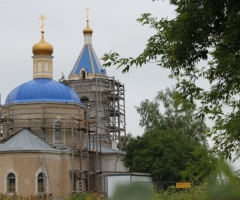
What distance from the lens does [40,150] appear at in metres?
33.6

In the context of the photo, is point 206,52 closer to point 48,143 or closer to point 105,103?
point 48,143

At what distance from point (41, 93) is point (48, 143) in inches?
133

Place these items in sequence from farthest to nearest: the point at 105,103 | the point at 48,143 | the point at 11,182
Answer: the point at 105,103 < the point at 48,143 < the point at 11,182

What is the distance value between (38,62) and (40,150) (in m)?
7.36

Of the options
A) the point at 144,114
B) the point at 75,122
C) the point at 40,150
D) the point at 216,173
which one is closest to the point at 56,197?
the point at 40,150

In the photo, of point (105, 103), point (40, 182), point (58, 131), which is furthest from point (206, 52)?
point (105, 103)

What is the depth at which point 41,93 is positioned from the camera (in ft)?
121

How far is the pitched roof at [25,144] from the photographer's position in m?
33.8

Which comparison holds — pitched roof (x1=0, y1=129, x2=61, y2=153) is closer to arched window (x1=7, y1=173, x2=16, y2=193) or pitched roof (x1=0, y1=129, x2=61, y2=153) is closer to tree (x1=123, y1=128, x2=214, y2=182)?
arched window (x1=7, y1=173, x2=16, y2=193)

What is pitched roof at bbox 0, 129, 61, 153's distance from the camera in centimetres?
3382

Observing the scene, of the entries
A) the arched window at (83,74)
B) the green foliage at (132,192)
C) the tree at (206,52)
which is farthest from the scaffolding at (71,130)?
the green foliage at (132,192)

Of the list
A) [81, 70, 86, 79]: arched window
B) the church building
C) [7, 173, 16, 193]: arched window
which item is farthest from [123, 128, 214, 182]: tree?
[81, 70, 86, 79]: arched window

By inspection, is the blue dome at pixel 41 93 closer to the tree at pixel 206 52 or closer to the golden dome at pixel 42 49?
the golden dome at pixel 42 49

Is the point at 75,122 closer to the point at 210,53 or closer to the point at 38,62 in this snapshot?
the point at 38,62
